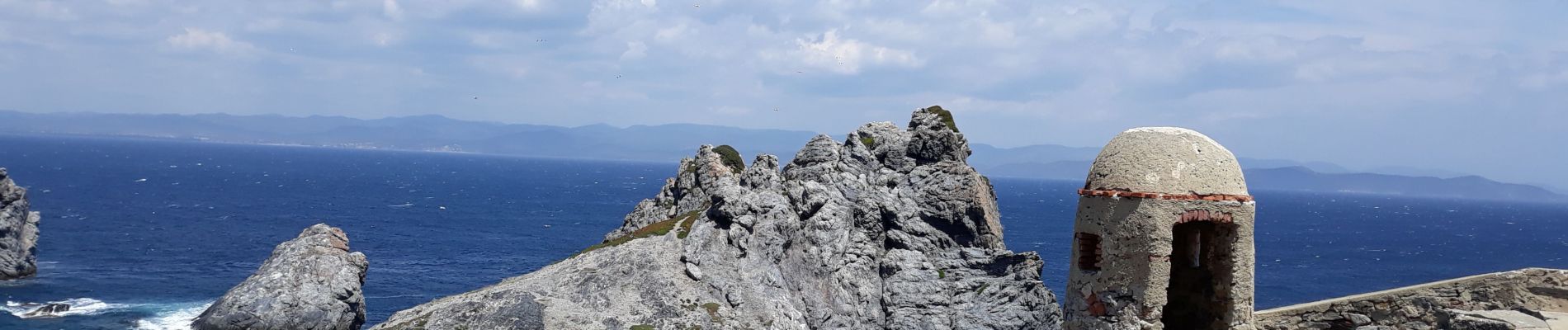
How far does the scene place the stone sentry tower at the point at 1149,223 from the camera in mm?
13586

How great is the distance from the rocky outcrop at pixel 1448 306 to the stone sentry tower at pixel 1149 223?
6.44 feet

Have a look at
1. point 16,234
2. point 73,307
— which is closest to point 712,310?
point 73,307

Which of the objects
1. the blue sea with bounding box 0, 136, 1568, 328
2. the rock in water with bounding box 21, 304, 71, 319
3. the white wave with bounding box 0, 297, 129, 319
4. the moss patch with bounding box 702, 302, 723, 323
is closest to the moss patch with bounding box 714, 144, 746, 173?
the blue sea with bounding box 0, 136, 1568, 328

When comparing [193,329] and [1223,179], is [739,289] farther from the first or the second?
[1223,179]

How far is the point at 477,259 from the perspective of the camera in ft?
312

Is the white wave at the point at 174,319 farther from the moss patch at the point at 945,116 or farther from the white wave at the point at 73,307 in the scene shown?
the moss patch at the point at 945,116

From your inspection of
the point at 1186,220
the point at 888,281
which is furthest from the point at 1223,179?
the point at 888,281

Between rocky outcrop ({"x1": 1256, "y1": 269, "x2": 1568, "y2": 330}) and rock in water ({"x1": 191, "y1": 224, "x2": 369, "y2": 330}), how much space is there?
45863 millimetres

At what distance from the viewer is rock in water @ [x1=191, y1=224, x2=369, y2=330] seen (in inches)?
2004

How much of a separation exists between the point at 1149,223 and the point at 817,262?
42.9m

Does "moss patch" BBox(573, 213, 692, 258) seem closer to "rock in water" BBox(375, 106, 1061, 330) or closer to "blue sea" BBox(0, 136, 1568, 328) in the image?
"rock in water" BBox(375, 106, 1061, 330)

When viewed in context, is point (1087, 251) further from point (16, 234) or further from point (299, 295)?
point (16, 234)

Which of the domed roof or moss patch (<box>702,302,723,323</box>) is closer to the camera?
A: the domed roof

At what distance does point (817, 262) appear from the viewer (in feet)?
184
